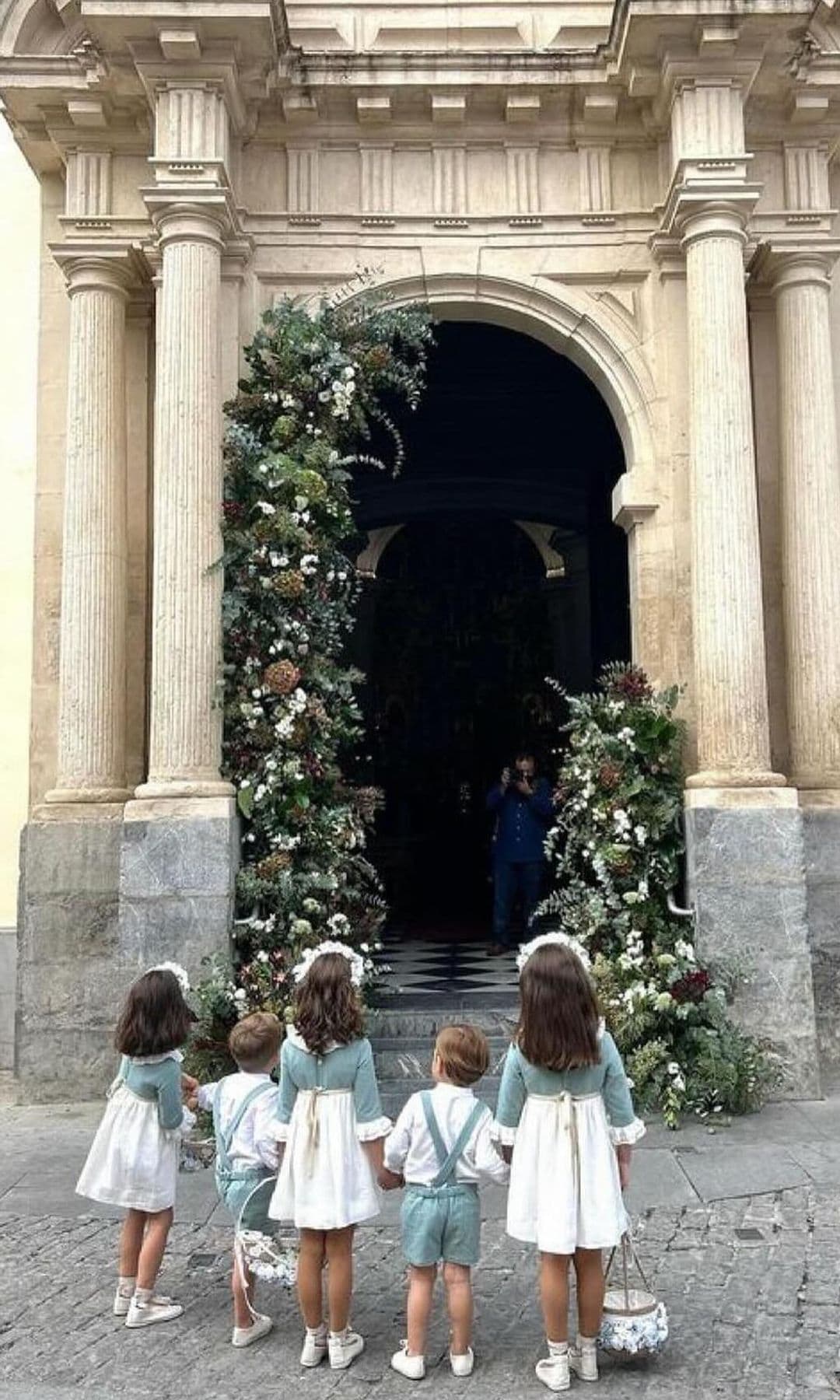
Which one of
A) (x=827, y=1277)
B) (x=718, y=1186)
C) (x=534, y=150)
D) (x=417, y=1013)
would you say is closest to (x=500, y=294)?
(x=534, y=150)

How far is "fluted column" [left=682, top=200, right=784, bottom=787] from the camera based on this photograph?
773 centimetres

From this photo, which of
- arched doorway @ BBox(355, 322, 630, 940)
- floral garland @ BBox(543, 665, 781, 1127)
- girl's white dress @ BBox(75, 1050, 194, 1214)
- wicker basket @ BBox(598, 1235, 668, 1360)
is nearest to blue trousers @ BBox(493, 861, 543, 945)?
floral garland @ BBox(543, 665, 781, 1127)

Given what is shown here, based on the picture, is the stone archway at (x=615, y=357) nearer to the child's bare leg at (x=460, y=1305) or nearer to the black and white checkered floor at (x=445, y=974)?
the black and white checkered floor at (x=445, y=974)

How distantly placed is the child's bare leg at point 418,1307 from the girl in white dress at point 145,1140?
975 millimetres

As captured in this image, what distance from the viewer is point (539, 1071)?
3945mm

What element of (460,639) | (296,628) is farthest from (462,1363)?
(460,639)

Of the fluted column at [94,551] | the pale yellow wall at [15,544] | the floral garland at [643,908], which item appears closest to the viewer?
the floral garland at [643,908]

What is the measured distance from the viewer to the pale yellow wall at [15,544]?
902 cm

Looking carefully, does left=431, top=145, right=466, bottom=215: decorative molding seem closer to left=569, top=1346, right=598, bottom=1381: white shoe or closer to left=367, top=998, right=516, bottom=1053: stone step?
left=367, top=998, right=516, bottom=1053: stone step

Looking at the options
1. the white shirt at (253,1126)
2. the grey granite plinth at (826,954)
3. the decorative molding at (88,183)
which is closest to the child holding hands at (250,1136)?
the white shirt at (253,1126)

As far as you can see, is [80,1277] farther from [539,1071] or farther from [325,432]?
[325,432]

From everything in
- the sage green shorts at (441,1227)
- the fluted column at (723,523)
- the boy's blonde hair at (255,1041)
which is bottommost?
the sage green shorts at (441,1227)

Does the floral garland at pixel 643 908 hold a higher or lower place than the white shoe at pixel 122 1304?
higher

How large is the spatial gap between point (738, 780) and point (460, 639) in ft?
34.3
